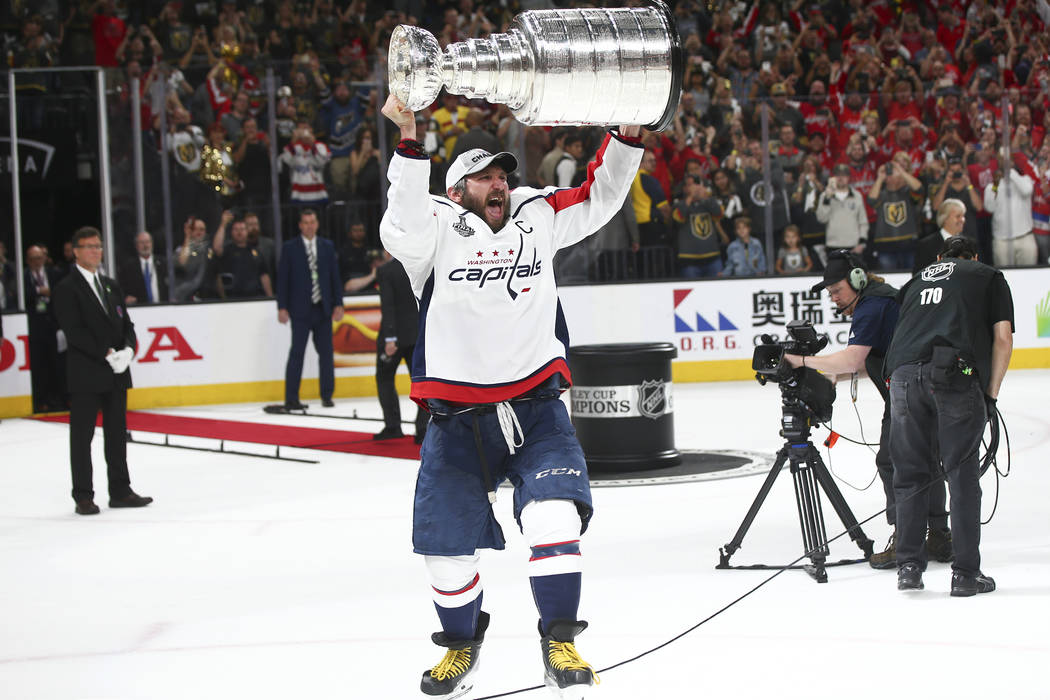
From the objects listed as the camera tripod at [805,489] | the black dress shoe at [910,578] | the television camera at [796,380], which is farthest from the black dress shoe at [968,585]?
the television camera at [796,380]

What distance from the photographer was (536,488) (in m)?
3.76

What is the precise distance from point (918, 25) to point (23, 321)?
11.6 metres

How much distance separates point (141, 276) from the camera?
12.9 m

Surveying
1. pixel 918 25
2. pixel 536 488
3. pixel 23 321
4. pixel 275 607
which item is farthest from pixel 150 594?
pixel 918 25

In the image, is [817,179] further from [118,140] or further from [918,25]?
[118,140]

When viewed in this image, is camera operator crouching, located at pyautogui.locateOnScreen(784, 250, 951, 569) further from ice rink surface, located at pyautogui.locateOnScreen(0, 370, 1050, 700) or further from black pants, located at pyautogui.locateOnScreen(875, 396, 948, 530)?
ice rink surface, located at pyautogui.locateOnScreen(0, 370, 1050, 700)

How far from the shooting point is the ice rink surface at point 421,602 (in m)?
4.20

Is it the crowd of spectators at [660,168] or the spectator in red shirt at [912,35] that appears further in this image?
the spectator in red shirt at [912,35]

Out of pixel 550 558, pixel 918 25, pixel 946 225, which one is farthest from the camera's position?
pixel 918 25

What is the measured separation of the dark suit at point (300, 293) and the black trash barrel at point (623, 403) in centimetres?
471

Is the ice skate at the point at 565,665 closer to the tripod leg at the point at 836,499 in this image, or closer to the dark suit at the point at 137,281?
A: the tripod leg at the point at 836,499

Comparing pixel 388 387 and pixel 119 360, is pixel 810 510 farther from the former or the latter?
pixel 388 387

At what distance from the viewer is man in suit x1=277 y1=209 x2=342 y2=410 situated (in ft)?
40.5

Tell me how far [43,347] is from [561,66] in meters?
10.1
